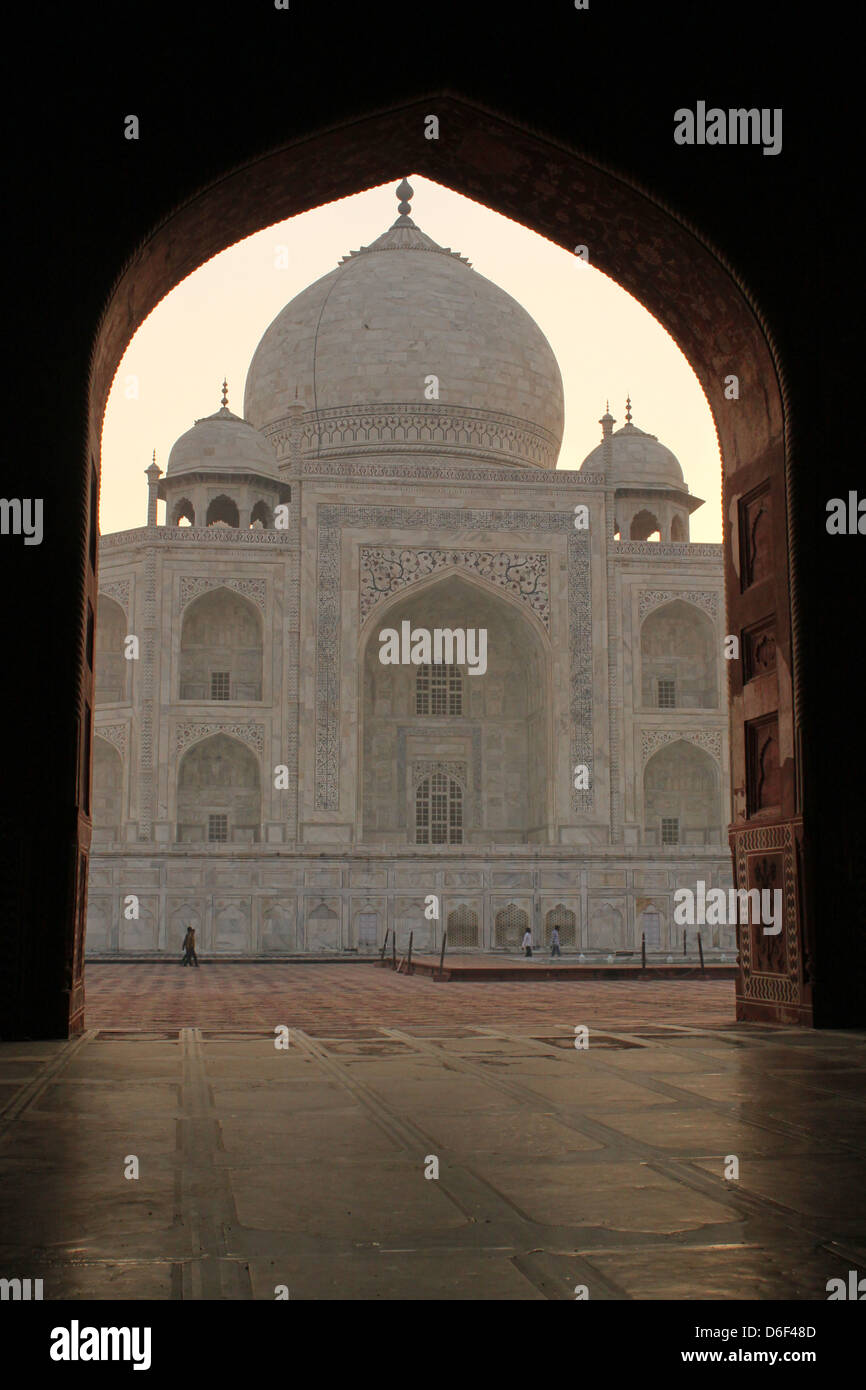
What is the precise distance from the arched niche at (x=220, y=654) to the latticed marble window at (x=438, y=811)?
3.71 m

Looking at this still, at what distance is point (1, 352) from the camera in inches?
259

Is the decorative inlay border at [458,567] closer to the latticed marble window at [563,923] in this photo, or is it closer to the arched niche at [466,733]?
the arched niche at [466,733]

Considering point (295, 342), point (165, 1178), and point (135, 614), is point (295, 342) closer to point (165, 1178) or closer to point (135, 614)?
point (135, 614)

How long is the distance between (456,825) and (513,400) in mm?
9352

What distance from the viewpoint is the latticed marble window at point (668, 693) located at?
2708 cm

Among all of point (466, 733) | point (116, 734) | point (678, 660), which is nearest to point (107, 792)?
point (116, 734)

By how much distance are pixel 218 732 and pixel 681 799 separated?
28.8 feet

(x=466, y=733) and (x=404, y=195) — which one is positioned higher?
(x=404, y=195)

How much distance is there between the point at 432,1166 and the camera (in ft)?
10.9

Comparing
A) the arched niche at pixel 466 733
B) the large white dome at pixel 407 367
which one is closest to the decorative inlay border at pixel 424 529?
the arched niche at pixel 466 733

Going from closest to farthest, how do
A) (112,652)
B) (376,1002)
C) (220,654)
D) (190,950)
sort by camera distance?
1. (376,1002)
2. (190,950)
3. (220,654)
4. (112,652)

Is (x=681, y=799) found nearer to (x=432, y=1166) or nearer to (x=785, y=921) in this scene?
(x=785, y=921)

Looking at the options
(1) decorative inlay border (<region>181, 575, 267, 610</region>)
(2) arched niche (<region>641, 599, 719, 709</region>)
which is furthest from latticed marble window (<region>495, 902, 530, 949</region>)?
(1) decorative inlay border (<region>181, 575, 267, 610</region>)
